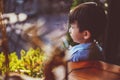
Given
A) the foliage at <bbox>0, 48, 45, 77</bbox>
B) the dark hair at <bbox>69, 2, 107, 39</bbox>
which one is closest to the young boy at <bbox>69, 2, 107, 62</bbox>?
the dark hair at <bbox>69, 2, 107, 39</bbox>

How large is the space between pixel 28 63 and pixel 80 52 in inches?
12.2

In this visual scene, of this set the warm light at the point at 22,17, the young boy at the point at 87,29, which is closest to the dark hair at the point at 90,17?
the young boy at the point at 87,29

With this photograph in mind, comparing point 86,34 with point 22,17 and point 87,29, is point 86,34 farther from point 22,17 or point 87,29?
point 22,17

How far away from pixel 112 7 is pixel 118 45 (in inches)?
8.0

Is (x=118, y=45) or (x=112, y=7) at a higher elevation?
(x=112, y=7)

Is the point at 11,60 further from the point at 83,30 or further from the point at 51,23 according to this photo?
the point at 83,30

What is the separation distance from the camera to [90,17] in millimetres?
1884

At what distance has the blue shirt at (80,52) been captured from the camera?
190 centimetres

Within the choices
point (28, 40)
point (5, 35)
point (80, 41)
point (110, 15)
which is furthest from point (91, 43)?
point (5, 35)

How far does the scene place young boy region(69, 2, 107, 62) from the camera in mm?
1884

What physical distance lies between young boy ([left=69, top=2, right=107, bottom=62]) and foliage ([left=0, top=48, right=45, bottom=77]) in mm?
196

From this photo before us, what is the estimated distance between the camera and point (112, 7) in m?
1.93

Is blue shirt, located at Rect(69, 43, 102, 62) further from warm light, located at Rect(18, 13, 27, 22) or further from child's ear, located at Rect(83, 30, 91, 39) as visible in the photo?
warm light, located at Rect(18, 13, 27, 22)

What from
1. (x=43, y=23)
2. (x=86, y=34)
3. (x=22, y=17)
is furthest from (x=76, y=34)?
(x=22, y=17)
